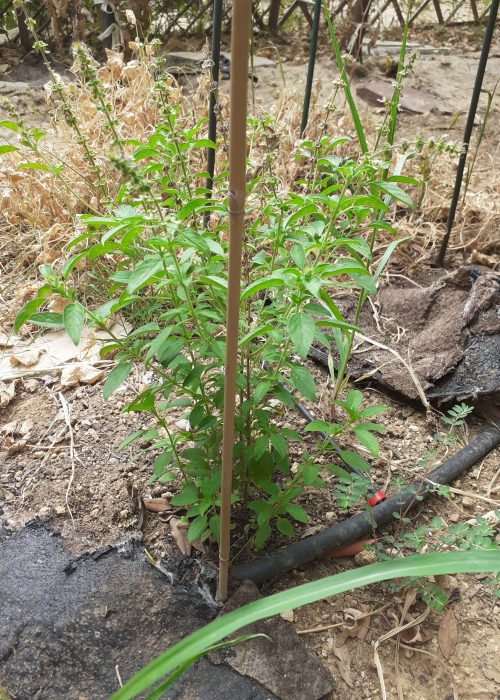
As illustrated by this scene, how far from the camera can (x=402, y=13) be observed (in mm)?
6168

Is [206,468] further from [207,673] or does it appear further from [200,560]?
[207,673]

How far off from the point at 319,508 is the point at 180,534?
15.0 inches

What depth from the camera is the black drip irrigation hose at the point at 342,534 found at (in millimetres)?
1470

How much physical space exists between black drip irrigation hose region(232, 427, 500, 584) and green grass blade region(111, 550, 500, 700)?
561 mm

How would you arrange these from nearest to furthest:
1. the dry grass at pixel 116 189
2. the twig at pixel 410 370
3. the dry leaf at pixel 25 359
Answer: the twig at pixel 410 370 < the dry leaf at pixel 25 359 < the dry grass at pixel 116 189

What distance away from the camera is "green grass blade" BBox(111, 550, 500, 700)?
845 mm

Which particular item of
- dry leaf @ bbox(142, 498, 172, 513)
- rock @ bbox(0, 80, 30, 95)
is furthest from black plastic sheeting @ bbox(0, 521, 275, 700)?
rock @ bbox(0, 80, 30, 95)

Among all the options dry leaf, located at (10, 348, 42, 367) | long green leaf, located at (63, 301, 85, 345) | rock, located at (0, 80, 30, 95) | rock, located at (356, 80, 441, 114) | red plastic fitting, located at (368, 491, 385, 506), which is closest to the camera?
long green leaf, located at (63, 301, 85, 345)

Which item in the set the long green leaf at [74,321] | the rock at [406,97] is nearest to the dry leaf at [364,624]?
the long green leaf at [74,321]

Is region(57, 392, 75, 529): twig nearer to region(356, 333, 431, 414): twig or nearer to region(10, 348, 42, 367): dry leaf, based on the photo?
region(10, 348, 42, 367): dry leaf

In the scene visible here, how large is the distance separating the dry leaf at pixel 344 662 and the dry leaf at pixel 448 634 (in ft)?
0.70

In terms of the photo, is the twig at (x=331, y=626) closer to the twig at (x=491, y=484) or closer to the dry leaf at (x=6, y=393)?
the twig at (x=491, y=484)

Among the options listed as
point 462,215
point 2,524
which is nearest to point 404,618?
point 2,524

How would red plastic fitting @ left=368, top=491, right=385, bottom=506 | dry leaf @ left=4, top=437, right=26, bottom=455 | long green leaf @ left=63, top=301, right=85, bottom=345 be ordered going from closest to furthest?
long green leaf @ left=63, top=301, right=85, bottom=345
red plastic fitting @ left=368, top=491, right=385, bottom=506
dry leaf @ left=4, top=437, right=26, bottom=455
